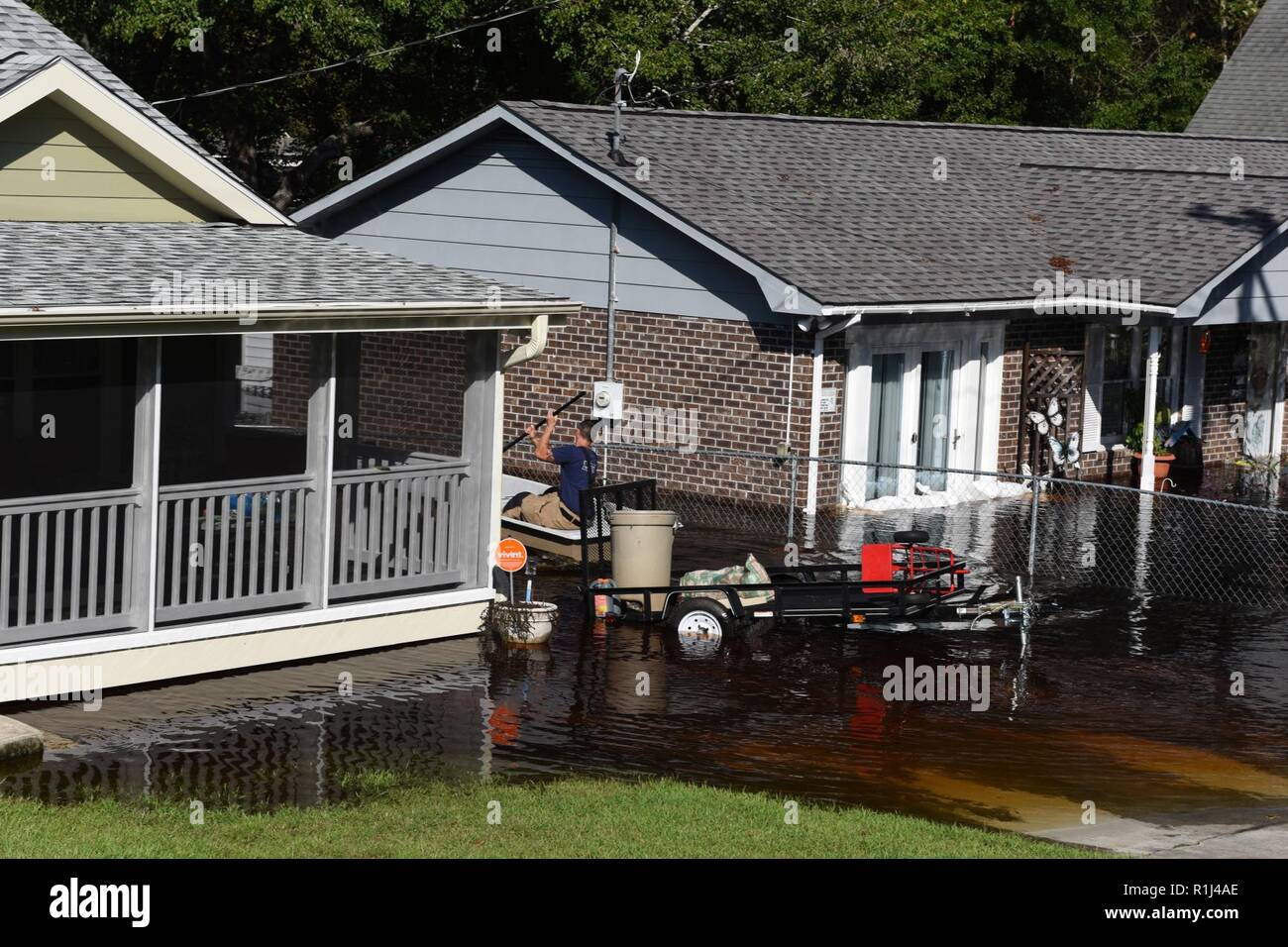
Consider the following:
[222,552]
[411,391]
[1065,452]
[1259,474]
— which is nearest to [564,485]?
[222,552]

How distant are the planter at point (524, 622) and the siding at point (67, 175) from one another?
15.8 feet

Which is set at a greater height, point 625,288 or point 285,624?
point 625,288

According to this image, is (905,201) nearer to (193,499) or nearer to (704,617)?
(704,617)

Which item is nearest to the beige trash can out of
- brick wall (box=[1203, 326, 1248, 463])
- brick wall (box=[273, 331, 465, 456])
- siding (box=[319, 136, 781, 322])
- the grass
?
the grass

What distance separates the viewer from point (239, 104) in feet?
133

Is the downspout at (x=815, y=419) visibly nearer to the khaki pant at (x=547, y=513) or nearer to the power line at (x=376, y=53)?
the khaki pant at (x=547, y=513)

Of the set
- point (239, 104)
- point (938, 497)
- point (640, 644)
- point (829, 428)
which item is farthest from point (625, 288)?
point (239, 104)

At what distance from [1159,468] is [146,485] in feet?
58.9

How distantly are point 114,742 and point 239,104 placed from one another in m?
29.3

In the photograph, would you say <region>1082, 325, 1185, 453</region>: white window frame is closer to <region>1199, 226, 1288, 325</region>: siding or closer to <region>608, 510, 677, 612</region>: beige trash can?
<region>1199, 226, 1288, 325</region>: siding

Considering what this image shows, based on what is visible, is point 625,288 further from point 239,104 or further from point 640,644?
point 239,104

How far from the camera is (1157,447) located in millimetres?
29375

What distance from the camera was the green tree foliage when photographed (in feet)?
120

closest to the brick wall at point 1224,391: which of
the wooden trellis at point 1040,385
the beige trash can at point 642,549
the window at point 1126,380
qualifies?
the window at point 1126,380
